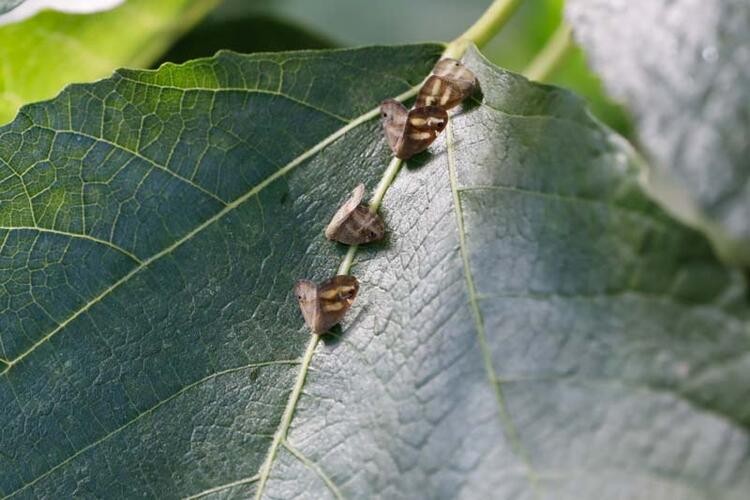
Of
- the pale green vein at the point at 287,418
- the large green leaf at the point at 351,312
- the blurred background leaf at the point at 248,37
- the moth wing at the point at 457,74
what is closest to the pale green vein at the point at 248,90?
the large green leaf at the point at 351,312

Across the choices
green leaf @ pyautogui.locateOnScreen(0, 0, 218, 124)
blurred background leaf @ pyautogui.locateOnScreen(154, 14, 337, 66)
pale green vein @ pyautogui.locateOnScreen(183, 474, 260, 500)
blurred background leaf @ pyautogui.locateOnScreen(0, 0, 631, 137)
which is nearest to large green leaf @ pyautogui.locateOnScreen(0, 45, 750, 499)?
pale green vein @ pyautogui.locateOnScreen(183, 474, 260, 500)

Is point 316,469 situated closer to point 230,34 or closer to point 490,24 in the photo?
point 490,24

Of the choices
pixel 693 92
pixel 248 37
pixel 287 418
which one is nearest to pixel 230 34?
pixel 248 37

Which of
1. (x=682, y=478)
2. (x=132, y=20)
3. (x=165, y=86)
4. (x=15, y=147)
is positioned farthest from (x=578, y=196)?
(x=132, y=20)

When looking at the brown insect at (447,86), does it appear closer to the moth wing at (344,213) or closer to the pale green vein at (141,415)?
the moth wing at (344,213)

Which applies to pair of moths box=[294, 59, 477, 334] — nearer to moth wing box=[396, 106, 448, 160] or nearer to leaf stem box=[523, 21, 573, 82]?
moth wing box=[396, 106, 448, 160]

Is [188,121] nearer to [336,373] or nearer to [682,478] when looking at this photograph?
[336,373]
